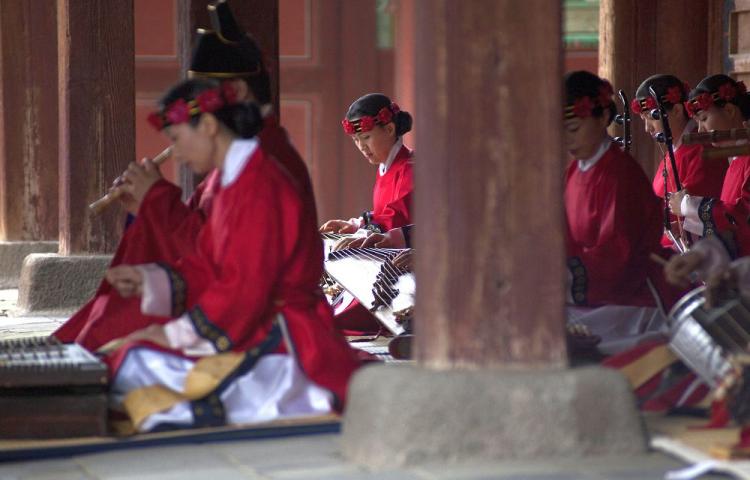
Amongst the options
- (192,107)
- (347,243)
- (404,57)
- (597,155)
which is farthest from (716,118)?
(404,57)

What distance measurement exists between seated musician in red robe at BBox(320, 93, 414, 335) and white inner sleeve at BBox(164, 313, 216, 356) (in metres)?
2.81

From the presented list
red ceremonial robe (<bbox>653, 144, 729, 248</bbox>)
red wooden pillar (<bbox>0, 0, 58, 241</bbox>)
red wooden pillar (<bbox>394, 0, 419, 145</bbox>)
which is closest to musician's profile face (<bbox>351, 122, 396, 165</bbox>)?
red ceremonial robe (<bbox>653, 144, 729, 248</bbox>)

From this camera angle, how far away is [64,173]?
8.65 meters

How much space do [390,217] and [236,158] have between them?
9.35 feet

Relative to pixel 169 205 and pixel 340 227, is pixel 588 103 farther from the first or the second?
pixel 340 227

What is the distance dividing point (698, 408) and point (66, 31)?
483cm

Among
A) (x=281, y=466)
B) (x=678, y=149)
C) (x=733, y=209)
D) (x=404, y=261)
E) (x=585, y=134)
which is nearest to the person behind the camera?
(x=281, y=466)

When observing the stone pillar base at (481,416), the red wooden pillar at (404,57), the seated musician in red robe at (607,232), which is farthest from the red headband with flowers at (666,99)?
the red wooden pillar at (404,57)

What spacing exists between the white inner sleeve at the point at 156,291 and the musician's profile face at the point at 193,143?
39 cm

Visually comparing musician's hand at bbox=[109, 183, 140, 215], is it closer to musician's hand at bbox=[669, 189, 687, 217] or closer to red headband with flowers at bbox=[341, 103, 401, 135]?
red headband with flowers at bbox=[341, 103, 401, 135]

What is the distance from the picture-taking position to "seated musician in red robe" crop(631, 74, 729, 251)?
769 centimetres

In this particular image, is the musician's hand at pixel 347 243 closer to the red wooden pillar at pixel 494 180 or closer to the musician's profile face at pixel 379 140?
the musician's profile face at pixel 379 140

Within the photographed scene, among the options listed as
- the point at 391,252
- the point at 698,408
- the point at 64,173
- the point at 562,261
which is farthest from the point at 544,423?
the point at 64,173

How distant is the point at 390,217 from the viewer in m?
7.74
